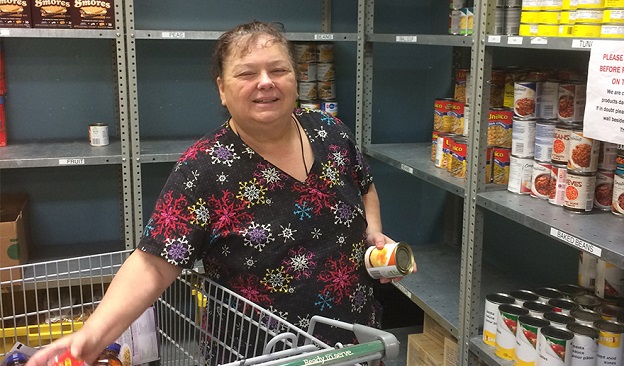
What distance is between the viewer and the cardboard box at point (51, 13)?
258 centimetres

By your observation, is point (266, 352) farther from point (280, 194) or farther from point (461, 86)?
point (461, 86)

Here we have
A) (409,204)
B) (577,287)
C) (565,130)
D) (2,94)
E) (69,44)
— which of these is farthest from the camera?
(409,204)

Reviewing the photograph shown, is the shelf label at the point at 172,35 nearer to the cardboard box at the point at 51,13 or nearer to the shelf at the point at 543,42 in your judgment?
the cardboard box at the point at 51,13

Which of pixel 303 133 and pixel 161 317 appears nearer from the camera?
pixel 161 317

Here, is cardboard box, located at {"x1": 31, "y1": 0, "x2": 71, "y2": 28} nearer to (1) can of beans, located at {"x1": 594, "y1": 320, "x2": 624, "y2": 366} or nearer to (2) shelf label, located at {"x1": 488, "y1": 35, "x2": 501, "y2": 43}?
(2) shelf label, located at {"x1": 488, "y1": 35, "x2": 501, "y2": 43}

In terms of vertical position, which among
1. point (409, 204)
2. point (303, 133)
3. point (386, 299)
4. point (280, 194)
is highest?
point (303, 133)

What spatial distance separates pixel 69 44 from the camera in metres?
3.07

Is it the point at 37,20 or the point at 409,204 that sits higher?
the point at 37,20

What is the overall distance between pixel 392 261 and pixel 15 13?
189cm

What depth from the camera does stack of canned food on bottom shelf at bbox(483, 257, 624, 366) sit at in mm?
1760

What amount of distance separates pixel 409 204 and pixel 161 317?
7.36 ft

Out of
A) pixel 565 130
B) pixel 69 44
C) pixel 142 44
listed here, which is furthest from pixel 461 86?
pixel 69 44

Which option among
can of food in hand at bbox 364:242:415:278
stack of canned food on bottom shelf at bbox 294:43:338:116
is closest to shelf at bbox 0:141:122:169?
stack of canned food on bottom shelf at bbox 294:43:338:116

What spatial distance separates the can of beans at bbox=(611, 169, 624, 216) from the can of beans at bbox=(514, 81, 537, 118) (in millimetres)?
365
